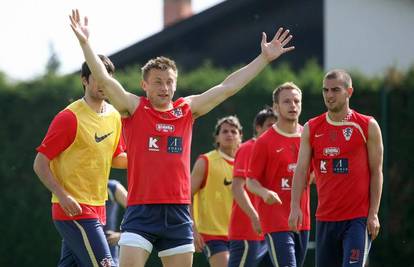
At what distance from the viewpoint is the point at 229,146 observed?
11.9 m

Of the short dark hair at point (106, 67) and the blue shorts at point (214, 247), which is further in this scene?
the blue shorts at point (214, 247)

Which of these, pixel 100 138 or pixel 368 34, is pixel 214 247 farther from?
pixel 368 34

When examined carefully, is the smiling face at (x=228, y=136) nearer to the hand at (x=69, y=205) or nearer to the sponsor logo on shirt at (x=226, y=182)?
the sponsor logo on shirt at (x=226, y=182)

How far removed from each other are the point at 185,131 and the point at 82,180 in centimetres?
109

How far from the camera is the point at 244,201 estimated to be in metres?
10.7

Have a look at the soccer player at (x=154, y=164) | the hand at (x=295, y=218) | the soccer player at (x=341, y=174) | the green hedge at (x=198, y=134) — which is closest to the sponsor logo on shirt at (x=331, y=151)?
the soccer player at (x=341, y=174)

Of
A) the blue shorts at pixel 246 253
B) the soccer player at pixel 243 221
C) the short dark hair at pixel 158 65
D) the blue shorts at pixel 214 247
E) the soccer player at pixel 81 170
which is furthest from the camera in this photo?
the blue shorts at pixel 214 247

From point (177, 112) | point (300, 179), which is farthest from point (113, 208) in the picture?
point (177, 112)

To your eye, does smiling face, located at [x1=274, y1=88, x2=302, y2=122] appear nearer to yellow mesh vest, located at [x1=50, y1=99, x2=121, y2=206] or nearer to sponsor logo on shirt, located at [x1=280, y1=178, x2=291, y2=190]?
sponsor logo on shirt, located at [x1=280, y1=178, x2=291, y2=190]

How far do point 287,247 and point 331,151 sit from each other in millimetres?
1270

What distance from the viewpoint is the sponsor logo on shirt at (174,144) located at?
8.04 metres

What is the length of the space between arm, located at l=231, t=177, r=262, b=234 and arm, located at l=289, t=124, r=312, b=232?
1.32 metres

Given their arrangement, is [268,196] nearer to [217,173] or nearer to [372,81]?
[217,173]

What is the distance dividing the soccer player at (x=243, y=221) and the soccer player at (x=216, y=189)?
1.47 feet
